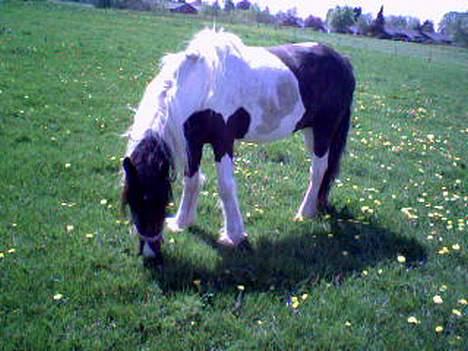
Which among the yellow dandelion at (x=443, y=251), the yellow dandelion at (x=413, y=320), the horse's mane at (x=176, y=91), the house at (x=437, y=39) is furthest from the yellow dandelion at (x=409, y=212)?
the house at (x=437, y=39)

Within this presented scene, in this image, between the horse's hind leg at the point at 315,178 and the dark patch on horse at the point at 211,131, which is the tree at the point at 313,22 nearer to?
the horse's hind leg at the point at 315,178

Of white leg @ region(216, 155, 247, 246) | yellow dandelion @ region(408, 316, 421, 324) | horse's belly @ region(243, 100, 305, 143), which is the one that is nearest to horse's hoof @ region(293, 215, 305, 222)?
white leg @ region(216, 155, 247, 246)

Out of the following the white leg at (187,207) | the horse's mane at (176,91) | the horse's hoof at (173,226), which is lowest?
the horse's hoof at (173,226)

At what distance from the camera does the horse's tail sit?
21.5 feet

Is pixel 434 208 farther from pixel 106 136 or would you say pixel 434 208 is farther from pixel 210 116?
pixel 106 136

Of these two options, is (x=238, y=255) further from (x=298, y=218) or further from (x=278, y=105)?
(x=278, y=105)

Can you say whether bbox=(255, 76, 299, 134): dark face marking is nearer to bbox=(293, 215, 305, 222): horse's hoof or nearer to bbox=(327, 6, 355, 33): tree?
bbox=(293, 215, 305, 222): horse's hoof

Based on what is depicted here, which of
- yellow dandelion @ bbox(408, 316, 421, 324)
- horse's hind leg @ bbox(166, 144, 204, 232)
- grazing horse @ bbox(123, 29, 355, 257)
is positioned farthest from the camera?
horse's hind leg @ bbox(166, 144, 204, 232)

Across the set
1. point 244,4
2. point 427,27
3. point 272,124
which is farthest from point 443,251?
point 427,27

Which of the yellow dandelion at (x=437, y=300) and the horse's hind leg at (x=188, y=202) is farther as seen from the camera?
the horse's hind leg at (x=188, y=202)

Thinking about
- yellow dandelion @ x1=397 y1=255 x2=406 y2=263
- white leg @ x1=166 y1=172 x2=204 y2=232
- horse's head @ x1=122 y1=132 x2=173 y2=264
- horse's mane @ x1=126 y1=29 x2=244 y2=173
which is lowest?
yellow dandelion @ x1=397 y1=255 x2=406 y2=263

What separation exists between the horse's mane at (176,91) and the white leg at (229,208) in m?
0.59

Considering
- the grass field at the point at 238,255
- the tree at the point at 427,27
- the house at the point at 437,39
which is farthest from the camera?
the tree at the point at 427,27

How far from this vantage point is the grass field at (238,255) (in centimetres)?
401
